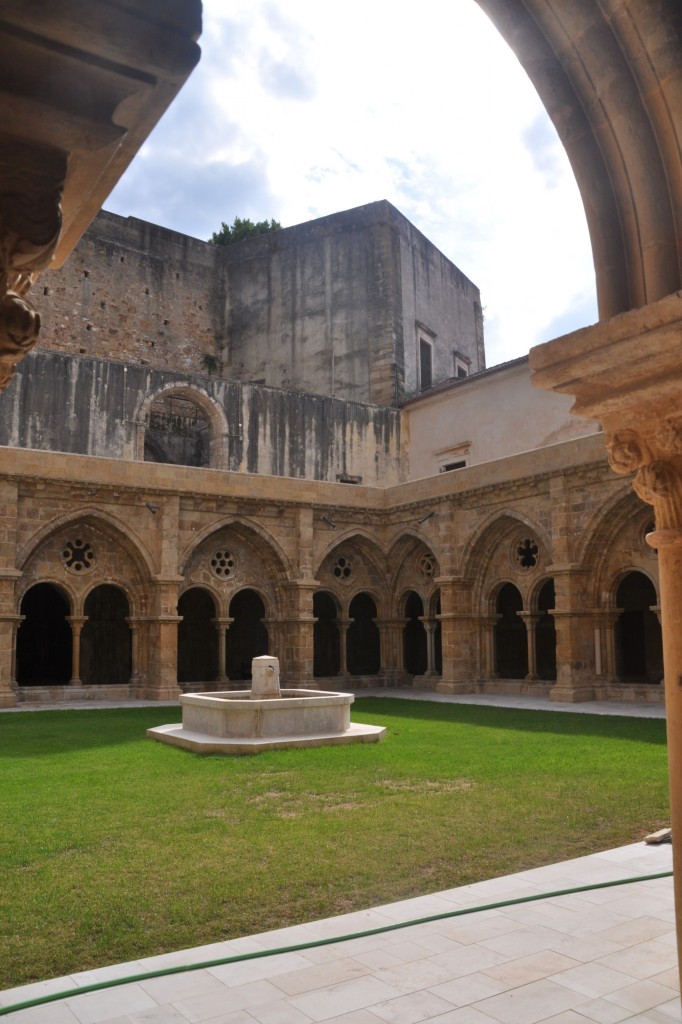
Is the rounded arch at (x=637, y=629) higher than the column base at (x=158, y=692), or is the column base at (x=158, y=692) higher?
the rounded arch at (x=637, y=629)

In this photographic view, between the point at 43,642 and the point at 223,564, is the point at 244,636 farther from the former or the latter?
the point at 43,642

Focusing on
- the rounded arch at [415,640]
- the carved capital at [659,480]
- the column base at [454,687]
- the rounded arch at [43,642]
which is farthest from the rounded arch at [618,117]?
the rounded arch at [43,642]

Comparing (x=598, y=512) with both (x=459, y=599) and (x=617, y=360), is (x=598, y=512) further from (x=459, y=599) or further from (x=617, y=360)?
(x=617, y=360)

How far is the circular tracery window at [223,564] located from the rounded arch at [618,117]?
1521 cm

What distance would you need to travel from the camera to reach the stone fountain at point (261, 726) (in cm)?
908

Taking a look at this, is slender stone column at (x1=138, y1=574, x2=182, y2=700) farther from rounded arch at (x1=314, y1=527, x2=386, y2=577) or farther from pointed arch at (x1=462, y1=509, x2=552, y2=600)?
pointed arch at (x1=462, y1=509, x2=552, y2=600)

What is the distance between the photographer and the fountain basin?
9078 mm

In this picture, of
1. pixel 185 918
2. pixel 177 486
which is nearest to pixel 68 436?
pixel 177 486

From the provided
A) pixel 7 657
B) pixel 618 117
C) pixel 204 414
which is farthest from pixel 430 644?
pixel 618 117

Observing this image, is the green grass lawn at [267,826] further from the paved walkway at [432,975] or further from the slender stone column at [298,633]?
the slender stone column at [298,633]

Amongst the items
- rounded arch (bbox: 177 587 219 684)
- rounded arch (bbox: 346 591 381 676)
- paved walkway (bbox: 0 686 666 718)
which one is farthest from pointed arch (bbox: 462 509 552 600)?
rounded arch (bbox: 177 587 219 684)

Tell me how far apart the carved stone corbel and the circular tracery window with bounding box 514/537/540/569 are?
15.0 meters

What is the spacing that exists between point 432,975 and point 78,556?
14.2m

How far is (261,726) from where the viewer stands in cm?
943
